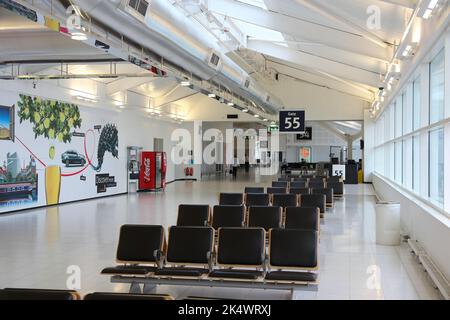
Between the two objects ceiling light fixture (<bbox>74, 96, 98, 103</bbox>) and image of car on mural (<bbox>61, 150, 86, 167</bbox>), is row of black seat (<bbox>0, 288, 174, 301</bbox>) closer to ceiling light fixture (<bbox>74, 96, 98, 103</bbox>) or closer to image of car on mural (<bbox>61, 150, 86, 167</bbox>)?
image of car on mural (<bbox>61, 150, 86, 167</bbox>)

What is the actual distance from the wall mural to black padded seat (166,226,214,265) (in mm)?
8646

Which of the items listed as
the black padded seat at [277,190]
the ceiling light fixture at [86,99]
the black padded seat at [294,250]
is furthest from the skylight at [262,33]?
the black padded seat at [294,250]

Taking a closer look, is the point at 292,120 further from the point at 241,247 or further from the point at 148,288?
the point at 148,288

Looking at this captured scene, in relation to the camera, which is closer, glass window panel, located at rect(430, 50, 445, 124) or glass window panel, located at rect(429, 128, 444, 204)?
glass window panel, located at rect(430, 50, 445, 124)

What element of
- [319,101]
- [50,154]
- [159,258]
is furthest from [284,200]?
[319,101]

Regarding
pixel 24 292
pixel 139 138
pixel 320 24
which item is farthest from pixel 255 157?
pixel 24 292

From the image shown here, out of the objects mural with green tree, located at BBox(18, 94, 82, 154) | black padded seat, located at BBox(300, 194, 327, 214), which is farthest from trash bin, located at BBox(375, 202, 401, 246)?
mural with green tree, located at BBox(18, 94, 82, 154)

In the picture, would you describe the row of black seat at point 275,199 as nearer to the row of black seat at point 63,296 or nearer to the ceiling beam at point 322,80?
the row of black seat at point 63,296

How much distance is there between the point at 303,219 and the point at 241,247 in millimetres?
1964

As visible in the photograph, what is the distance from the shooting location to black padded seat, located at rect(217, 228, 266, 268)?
5.27 m

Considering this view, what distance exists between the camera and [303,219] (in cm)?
706

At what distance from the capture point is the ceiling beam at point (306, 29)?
1032 cm
